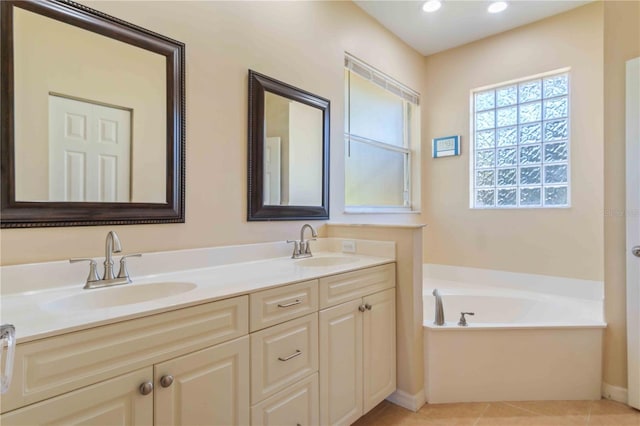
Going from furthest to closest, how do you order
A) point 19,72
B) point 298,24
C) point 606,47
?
point 298,24, point 606,47, point 19,72

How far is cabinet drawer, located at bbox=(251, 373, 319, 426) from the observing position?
1.26 meters

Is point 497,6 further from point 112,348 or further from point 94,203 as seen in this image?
point 112,348

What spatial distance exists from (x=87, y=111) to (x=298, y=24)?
1444 mm

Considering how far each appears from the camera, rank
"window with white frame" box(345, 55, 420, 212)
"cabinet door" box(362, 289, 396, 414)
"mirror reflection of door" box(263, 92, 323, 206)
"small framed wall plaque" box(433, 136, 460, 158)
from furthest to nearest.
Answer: "small framed wall plaque" box(433, 136, 460, 158) → "window with white frame" box(345, 55, 420, 212) → "mirror reflection of door" box(263, 92, 323, 206) → "cabinet door" box(362, 289, 396, 414)

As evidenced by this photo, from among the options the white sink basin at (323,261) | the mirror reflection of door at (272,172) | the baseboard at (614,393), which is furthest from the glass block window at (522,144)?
the mirror reflection of door at (272,172)

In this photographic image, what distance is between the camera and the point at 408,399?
1966 millimetres

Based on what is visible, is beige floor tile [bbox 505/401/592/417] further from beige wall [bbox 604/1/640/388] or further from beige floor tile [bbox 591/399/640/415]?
beige wall [bbox 604/1/640/388]

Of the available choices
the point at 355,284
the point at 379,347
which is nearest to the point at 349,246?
the point at 355,284

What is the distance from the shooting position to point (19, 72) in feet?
3.83

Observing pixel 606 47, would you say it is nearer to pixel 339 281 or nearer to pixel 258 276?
pixel 339 281

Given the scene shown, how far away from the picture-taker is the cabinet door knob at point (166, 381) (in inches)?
39.1

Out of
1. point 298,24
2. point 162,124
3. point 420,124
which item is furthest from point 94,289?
point 420,124

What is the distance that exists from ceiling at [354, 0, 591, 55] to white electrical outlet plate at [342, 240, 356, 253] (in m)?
1.91

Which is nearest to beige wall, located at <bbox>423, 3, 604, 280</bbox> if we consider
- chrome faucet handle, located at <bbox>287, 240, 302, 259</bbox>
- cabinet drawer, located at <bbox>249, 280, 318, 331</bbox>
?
chrome faucet handle, located at <bbox>287, 240, 302, 259</bbox>
